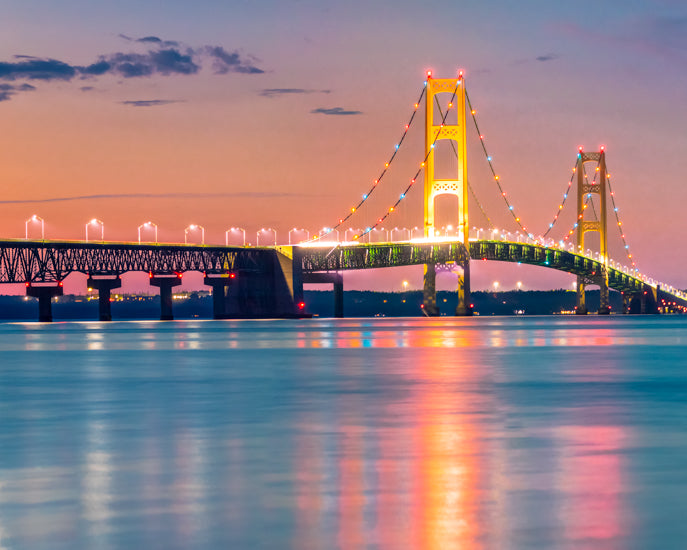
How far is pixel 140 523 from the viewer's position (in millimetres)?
8930

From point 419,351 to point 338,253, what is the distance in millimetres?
112069

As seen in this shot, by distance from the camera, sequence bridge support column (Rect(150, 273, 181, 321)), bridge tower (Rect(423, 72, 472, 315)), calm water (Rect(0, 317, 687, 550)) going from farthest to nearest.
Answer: bridge support column (Rect(150, 273, 181, 321))
bridge tower (Rect(423, 72, 472, 315))
calm water (Rect(0, 317, 687, 550))

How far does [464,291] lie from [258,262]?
31.1m

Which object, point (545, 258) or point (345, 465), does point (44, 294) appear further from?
point (345, 465)

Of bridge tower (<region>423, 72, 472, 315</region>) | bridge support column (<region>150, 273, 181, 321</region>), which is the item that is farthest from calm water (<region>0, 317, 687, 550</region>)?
bridge support column (<region>150, 273, 181, 321</region>)

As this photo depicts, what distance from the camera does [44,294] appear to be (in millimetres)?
154750

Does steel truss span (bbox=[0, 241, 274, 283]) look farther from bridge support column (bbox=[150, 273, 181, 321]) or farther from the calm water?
the calm water

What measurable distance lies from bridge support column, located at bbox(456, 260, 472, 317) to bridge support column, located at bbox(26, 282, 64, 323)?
50.1m

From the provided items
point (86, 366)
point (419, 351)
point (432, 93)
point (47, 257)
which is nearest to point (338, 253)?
point (432, 93)

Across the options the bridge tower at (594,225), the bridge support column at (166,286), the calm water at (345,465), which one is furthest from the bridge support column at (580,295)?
the calm water at (345,465)

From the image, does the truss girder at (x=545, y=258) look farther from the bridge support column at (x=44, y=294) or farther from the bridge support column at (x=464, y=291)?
the bridge support column at (x=44, y=294)

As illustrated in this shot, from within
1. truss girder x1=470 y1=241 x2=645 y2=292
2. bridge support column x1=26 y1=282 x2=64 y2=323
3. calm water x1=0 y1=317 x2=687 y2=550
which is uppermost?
truss girder x1=470 y1=241 x2=645 y2=292

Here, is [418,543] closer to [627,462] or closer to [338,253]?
[627,462]

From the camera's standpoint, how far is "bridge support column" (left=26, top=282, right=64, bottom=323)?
15288cm
